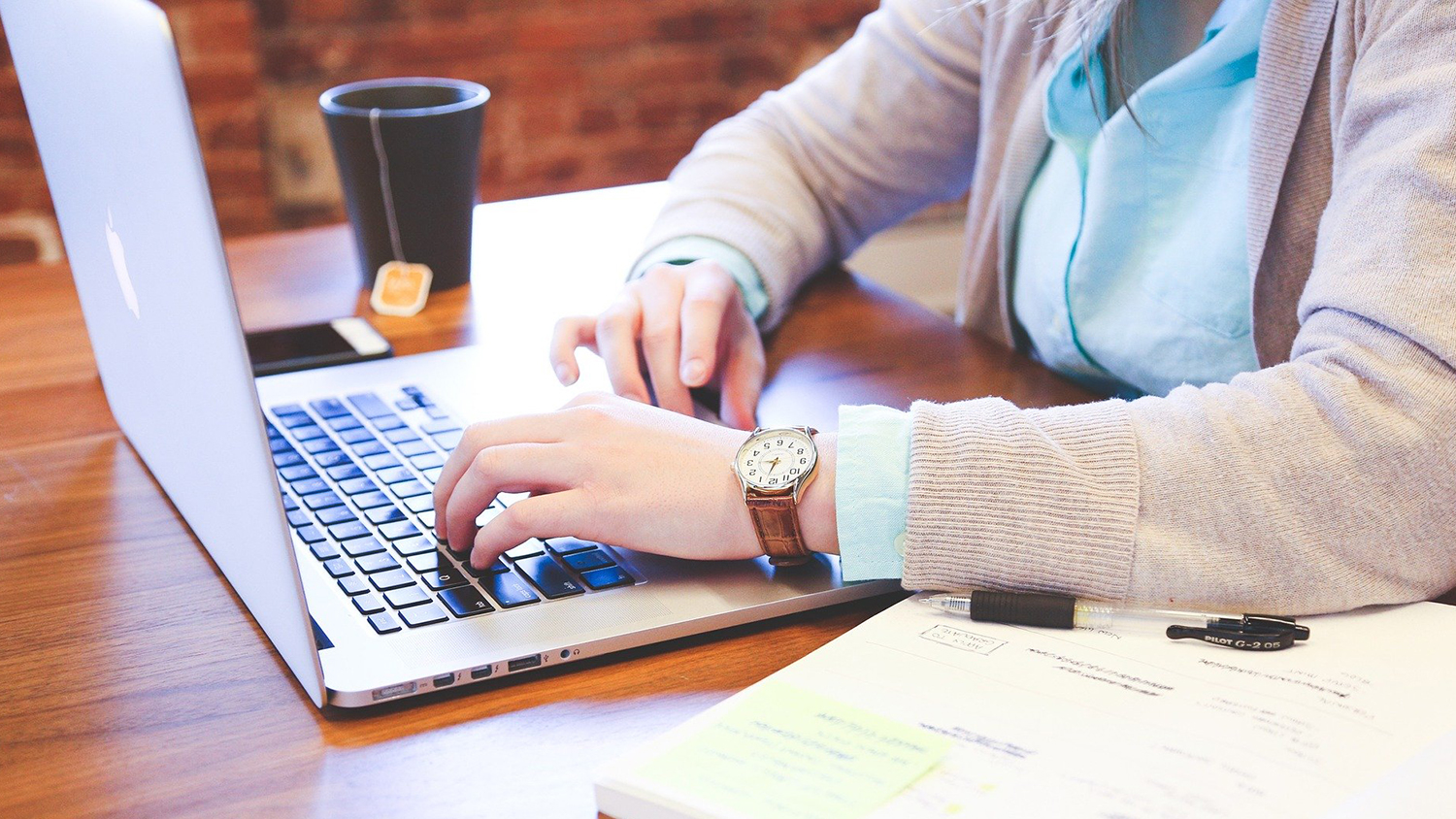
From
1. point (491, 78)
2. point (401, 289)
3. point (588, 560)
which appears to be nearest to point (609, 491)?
point (588, 560)

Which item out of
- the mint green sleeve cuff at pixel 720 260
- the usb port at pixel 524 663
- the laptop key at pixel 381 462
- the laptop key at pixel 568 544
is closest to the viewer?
the usb port at pixel 524 663

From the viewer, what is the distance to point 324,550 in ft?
2.14

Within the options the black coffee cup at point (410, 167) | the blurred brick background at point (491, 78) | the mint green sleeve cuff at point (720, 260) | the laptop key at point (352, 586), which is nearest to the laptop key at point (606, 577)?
the laptop key at point (352, 586)

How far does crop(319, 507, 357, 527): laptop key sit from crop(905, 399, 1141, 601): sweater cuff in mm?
304

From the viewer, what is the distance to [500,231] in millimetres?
1243

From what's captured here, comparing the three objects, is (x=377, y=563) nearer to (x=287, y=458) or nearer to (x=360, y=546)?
(x=360, y=546)

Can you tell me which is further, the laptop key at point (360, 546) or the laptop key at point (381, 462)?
the laptop key at point (381, 462)

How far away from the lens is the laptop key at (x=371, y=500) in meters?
0.71

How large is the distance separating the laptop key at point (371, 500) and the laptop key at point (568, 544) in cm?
11

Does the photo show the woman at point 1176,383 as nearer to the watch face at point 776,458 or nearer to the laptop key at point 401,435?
the watch face at point 776,458

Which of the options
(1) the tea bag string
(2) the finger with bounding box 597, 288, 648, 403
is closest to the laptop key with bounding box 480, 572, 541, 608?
(2) the finger with bounding box 597, 288, 648, 403

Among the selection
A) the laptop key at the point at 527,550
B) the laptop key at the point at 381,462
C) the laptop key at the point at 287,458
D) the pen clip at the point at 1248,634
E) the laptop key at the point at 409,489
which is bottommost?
the pen clip at the point at 1248,634

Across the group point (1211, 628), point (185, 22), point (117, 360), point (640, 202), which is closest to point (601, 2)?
point (185, 22)

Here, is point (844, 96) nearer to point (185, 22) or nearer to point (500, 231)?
point (500, 231)
